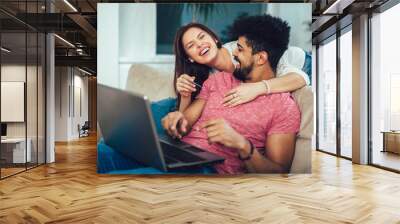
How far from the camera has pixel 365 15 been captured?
8156 millimetres

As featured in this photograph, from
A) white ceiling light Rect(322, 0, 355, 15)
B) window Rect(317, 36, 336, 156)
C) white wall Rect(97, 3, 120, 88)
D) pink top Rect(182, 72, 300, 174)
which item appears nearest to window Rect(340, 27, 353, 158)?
window Rect(317, 36, 336, 156)

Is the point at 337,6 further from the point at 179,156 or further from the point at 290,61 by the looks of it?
the point at 179,156

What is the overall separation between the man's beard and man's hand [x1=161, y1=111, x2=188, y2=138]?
1.13m

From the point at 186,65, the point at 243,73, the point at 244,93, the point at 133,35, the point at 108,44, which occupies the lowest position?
the point at 244,93

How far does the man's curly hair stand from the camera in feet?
21.5

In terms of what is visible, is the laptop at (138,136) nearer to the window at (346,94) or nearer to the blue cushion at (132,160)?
the blue cushion at (132,160)

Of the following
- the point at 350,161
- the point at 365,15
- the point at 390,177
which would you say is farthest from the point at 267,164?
the point at 365,15

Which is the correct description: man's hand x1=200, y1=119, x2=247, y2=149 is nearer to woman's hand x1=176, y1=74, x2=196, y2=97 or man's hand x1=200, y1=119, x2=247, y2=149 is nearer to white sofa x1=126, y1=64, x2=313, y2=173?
woman's hand x1=176, y1=74, x2=196, y2=97

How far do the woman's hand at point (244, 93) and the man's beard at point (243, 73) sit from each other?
11 cm

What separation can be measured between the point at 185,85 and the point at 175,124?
26.4 inches

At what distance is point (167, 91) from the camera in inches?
259

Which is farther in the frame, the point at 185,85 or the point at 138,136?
the point at 185,85

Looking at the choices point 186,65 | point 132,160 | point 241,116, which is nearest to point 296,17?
point 241,116

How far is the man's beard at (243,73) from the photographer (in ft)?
21.2
